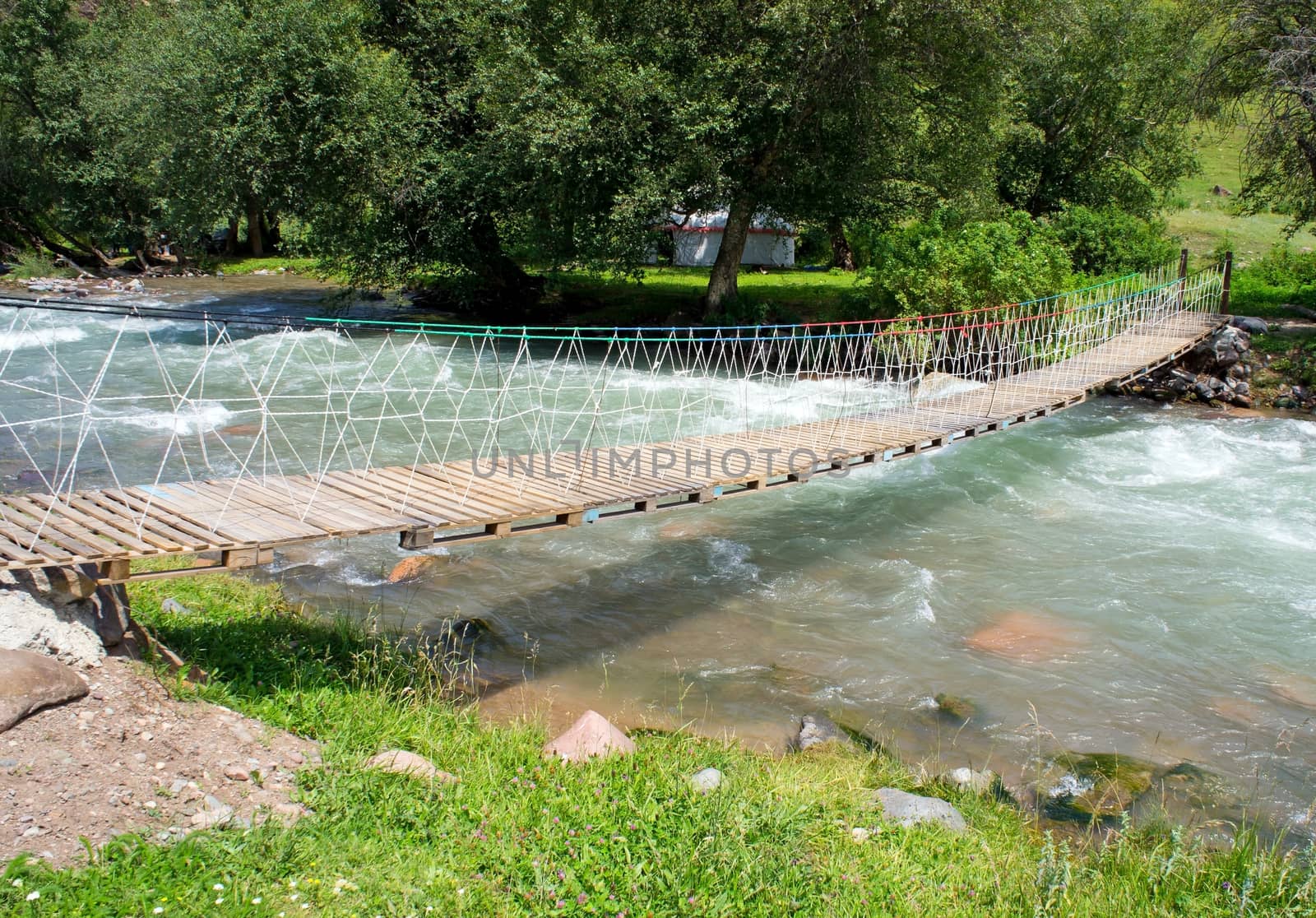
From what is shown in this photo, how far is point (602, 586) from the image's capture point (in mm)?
9602

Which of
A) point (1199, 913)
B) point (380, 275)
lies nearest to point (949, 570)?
point (1199, 913)

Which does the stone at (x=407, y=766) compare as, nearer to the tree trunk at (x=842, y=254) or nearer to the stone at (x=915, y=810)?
the stone at (x=915, y=810)

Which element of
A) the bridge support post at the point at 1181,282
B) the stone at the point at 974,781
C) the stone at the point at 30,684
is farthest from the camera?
the bridge support post at the point at 1181,282

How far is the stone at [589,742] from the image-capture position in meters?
5.71

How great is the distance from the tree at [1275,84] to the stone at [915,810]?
1543 cm

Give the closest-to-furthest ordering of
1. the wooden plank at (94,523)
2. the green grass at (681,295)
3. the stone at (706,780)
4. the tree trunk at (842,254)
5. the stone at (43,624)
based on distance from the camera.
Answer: the stone at (43,624), the stone at (706,780), the wooden plank at (94,523), the green grass at (681,295), the tree trunk at (842,254)

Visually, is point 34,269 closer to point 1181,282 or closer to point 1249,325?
point 1181,282

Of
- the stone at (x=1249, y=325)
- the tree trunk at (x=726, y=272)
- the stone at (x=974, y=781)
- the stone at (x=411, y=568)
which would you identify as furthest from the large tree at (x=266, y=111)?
the stone at (x=974, y=781)

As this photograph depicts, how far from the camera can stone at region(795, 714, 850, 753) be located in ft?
22.2

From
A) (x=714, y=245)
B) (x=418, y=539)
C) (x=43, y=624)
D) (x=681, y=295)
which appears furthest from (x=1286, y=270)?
(x=43, y=624)

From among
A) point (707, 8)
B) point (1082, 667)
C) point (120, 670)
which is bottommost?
point (1082, 667)

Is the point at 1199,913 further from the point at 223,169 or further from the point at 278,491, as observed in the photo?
the point at 223,169

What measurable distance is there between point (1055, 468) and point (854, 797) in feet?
30.7

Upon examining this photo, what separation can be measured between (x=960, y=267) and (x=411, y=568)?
11.6 meters
